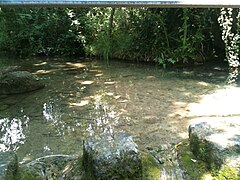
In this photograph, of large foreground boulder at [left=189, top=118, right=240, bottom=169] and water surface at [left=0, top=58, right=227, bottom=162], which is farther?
water surface at [left=0, top=58, right=227, bottom=162]

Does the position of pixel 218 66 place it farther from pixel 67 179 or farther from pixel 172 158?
pixel 67 179

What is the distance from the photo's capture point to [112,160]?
252 centimetres

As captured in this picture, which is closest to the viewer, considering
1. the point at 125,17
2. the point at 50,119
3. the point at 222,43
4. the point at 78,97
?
the point at 50,119

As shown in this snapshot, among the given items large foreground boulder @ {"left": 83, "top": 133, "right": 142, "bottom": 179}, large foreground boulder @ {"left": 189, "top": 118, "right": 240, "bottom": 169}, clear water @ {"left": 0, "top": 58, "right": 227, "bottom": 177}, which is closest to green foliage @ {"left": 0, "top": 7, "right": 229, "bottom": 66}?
clear water @ {"left": 0, "top": 58, "right": 227, "bottom": 177}

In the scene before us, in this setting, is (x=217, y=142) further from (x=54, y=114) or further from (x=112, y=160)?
(x=54, y=114)

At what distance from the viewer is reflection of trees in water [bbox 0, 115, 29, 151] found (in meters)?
3.58

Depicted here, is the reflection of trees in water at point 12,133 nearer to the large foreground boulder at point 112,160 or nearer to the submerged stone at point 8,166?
the submerged stone at point 8,166

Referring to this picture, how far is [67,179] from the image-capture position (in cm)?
276

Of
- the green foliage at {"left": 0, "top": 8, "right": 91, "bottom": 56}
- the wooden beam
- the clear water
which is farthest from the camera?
the green foliage at {"left": 0, "top": 8, "right": 91, "bottom": 56}

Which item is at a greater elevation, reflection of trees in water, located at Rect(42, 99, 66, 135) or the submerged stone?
the submerged stone

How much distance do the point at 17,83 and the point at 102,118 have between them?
6.51 ft

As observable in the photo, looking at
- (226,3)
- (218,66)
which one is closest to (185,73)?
(218,66)

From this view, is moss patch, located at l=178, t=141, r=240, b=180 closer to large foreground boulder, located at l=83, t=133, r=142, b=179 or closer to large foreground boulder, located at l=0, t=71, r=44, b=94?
large foreground boulder, located at l=83, t=133, r=142, b=179

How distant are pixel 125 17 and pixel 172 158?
582cm
